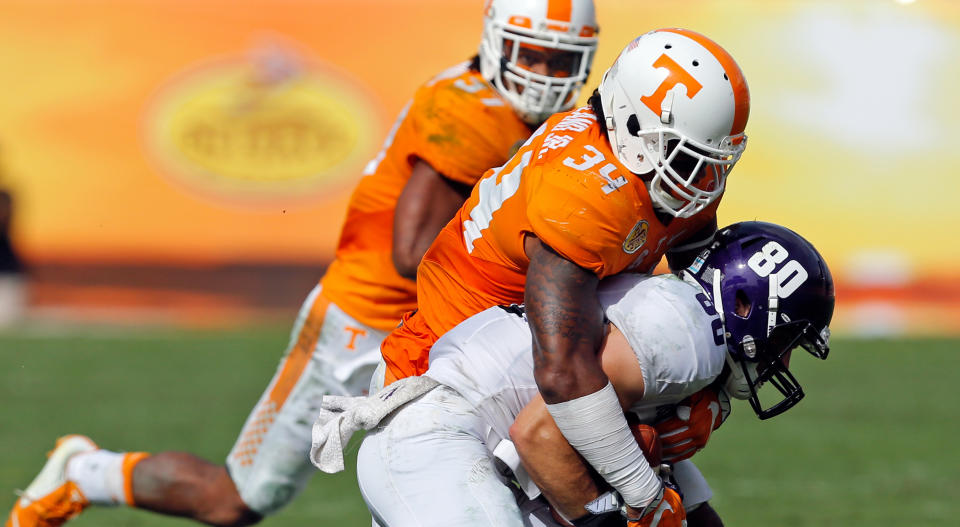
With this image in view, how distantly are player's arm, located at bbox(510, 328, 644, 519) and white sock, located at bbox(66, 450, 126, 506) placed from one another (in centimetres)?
202

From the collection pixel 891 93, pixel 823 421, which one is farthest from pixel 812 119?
pixel 823 421

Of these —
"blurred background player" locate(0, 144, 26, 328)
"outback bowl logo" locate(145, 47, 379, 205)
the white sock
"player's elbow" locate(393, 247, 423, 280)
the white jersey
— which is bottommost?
"blurred background player" locate(0, 144, 26, 328)

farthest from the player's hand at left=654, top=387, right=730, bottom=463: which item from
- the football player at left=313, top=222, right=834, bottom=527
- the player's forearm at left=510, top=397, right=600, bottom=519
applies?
the player's forearm at left=510, top=397, right=600, bottom=519

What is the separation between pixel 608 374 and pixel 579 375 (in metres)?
0.10

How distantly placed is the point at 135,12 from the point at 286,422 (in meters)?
8.96

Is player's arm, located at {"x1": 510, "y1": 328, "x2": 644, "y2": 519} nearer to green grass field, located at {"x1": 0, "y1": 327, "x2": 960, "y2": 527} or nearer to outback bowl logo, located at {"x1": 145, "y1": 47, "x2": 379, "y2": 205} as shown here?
green grass field, located at {"x1": 0, "y1": 327, "x2": 960, "y2": 527}

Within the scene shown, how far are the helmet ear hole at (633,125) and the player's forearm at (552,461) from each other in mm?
658

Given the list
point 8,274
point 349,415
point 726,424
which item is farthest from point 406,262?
point 8,274

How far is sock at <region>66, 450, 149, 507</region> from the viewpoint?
14.3 ft

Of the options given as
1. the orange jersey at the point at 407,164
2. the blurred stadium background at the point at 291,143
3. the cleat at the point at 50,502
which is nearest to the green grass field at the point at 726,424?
the blurred stadium background at the point at 291,143

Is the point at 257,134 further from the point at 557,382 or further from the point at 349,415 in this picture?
the point at 557,382

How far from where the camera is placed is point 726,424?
25.7 ft

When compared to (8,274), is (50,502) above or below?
above

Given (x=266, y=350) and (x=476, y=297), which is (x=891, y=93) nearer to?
(x=266, y=350)
